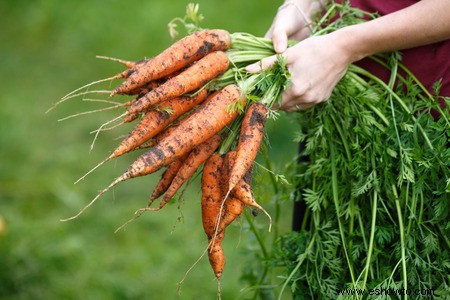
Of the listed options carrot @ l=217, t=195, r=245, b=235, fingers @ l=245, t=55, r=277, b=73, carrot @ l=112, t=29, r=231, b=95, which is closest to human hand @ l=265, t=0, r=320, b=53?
fingers @ l=245, t=55, r=277, b=73

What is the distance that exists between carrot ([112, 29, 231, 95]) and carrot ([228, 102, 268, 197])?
0.26 metres

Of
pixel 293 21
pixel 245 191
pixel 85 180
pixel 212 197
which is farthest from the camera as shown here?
pixel 85 180

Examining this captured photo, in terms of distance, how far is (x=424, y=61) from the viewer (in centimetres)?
201

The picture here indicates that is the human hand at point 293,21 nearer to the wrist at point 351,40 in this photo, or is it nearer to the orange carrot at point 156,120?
the wrist at point 351,40

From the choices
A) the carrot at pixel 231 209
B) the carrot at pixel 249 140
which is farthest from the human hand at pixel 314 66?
the carrot at pixel 231 209

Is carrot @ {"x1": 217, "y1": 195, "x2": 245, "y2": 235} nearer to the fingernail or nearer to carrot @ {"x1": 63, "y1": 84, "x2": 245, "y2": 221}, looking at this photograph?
carrot @ {"x1": 63, "y1": 84, "x2": 245, "y2": 221}

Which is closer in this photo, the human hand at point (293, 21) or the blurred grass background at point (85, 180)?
the human hand at point (293, 21)

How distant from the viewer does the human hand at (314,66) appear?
193cm

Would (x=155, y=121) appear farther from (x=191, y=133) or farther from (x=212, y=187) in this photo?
(x=212, y=187)

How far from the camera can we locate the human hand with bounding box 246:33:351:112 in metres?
1.93

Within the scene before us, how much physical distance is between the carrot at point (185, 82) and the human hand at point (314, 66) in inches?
5.0

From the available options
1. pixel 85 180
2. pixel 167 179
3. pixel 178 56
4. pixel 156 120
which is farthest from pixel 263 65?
pixel 85 180

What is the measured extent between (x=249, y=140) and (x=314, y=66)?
1.00 feet

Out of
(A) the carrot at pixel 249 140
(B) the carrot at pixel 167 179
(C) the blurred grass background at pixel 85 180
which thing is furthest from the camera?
(C) the blurred grass background at pixel 85 180
